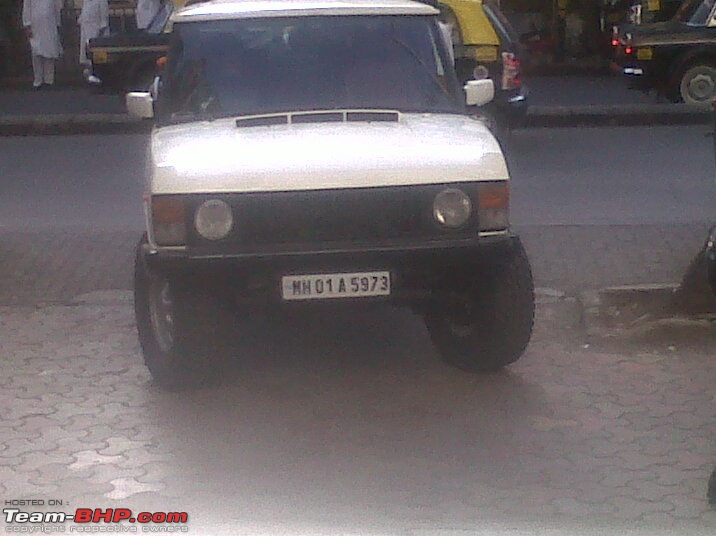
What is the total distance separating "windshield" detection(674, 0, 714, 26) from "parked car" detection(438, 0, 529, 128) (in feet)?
15.2

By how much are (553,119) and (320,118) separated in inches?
460

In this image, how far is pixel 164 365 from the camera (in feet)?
22.9

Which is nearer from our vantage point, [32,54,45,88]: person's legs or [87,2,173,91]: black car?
[87,2,173,91]: black car

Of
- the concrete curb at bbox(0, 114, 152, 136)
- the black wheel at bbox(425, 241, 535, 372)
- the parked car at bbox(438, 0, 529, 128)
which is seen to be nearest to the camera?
the black wheel at bbox(425, 241, 535, 372)

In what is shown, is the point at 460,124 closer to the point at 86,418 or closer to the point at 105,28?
the point at 86,418

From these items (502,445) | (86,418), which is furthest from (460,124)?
(86,418)

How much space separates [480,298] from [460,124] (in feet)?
2.90

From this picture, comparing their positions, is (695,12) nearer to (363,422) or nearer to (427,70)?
(427,70)

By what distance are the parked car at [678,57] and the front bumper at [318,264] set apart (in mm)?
13079

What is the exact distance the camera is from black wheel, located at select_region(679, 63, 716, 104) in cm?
1919

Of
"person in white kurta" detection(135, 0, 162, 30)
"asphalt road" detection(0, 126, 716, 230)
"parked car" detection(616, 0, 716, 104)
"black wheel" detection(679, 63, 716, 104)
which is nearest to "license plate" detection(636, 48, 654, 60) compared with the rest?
"parked car" detection(616, 0, 716, 104)

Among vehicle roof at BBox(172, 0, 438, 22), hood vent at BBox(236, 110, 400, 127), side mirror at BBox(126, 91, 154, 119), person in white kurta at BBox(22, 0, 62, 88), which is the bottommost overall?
person in white kurta at BBox(22, 0, 62, 88)

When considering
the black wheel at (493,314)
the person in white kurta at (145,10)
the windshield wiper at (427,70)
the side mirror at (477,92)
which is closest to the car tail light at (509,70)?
the side mirror at (477,92)

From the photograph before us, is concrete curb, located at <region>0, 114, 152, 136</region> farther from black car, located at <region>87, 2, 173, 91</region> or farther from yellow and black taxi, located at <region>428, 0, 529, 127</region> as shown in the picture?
yellow and black taxi, located at <region>428, 0, 529, 127</region>
